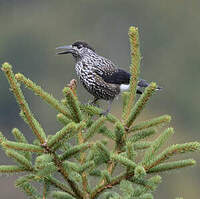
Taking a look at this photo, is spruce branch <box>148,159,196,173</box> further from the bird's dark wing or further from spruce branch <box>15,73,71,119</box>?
the bird's dark wing

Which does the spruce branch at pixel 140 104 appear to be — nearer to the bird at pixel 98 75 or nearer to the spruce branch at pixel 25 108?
the spruce branch at pixel 25 108

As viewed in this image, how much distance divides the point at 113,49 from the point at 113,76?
71.0 meters

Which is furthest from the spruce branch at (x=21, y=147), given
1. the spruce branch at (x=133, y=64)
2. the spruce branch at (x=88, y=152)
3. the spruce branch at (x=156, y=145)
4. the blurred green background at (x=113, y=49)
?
the blurred green background at (x=113, y=49)

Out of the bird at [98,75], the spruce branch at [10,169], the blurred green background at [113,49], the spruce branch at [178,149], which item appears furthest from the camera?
the blurred green background at [113,49]

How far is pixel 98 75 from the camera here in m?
6.08

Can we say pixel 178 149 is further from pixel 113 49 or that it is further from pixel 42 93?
pixel 113 49

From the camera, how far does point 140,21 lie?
298ft

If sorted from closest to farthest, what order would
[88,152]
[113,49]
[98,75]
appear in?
[88,152] → [98,75] → [113,49]

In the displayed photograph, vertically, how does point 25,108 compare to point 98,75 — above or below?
below

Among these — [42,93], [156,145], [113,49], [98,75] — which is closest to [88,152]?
[42,93]

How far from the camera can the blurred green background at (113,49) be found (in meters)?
63.8

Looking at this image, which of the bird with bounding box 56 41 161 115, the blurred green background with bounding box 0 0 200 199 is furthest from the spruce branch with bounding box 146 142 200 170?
the blurred green background with bounding box 0 0 200 199

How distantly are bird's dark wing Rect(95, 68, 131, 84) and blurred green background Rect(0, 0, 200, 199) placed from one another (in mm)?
48461

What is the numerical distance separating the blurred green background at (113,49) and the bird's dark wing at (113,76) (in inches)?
1908
